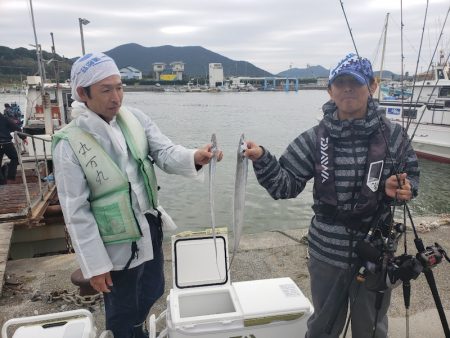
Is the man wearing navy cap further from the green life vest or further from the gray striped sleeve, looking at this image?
the green life vest

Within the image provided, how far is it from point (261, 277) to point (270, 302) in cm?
199

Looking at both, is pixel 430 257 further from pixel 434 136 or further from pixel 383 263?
pixel 434 136

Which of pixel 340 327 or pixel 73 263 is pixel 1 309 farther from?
pixel 340 327

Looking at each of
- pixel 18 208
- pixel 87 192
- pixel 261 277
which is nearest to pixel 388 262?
pixel 87 192

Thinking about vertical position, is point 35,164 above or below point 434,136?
above

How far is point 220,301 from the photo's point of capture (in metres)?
2.58

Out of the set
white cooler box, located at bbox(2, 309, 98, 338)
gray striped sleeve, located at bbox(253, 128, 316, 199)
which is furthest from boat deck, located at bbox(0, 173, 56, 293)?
gray striped sleeve, located at bbox(253, 128, 316, 199)

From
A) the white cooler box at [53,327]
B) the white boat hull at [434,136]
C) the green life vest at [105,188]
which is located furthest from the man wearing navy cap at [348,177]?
the white boat hull at [434,136]

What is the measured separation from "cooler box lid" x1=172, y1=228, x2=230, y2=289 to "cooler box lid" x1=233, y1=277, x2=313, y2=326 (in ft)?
0.89

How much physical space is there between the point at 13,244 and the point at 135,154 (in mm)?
5904

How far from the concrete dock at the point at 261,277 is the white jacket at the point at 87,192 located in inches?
56.9

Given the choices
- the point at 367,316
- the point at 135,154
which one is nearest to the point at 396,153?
the point at 367,316

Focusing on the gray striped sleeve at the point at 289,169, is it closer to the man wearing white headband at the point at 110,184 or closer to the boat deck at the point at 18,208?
the man wearing white headband at the point at 110,184

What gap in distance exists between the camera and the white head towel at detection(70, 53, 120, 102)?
7.14ft
